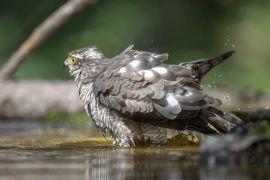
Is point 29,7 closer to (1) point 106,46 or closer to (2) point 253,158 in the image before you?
(1) point 106,46

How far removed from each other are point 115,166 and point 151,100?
5.66ft

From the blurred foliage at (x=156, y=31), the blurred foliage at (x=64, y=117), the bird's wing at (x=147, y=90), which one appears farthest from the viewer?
the blurred foliage at (x=156, y=31)

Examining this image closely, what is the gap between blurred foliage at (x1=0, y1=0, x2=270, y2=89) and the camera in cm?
1509

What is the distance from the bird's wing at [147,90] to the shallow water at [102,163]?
35cm

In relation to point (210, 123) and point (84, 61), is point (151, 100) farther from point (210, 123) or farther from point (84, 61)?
point (84, 61)

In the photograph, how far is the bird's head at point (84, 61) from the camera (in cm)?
845

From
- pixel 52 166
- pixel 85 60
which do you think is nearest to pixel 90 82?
pixel 85 60

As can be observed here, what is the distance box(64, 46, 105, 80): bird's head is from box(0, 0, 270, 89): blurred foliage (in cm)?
604

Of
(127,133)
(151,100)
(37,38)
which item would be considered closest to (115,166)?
(151,100)

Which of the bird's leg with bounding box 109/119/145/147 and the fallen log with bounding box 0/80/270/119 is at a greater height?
the fallen log with bounding box 0/80/270/119

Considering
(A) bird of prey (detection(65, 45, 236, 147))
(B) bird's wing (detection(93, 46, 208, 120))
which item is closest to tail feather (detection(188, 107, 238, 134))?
(A) bird of prey (detection(65, 45, 236, 147))

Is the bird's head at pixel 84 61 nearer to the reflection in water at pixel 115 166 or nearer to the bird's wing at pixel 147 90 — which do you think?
the bird's wing at pixel 147 90

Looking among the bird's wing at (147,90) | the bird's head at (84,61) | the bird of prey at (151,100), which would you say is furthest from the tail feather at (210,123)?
the bird's head at (84,61)

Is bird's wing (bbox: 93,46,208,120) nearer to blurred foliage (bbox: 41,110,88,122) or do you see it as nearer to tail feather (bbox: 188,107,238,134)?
tail feather (bbox: 188,107,238,134)
